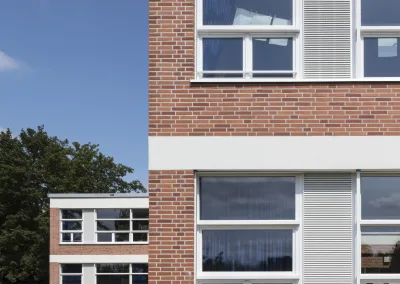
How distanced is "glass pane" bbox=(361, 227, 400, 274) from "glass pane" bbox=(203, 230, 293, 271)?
1018 mm

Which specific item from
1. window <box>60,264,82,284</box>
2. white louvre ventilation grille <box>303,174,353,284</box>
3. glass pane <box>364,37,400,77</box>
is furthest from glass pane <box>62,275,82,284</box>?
glass pane <box>364,37,400,77</box>

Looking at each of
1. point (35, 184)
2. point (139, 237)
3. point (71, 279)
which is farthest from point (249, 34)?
point (35, 184)

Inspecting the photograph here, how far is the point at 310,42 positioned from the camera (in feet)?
26.7

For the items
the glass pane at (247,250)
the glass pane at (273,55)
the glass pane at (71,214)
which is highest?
the glass pane at (273,55)

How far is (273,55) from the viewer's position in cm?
820

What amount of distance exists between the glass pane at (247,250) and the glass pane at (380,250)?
3.34ft

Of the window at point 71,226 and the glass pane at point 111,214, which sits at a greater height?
the glass pane at point 111,214

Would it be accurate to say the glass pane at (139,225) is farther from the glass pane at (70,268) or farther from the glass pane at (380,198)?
the glass pane at (380,198)

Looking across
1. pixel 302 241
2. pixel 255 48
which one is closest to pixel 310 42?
Result: pixel 255 48

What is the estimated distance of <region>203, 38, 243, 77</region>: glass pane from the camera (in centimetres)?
821

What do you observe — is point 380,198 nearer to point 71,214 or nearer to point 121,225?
point 121,225

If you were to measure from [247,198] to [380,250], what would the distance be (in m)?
1.97

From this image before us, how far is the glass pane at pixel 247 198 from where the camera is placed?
8.05 metres

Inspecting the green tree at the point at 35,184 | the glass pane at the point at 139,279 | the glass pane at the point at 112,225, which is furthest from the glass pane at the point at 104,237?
the green tree at the point at 35,184
